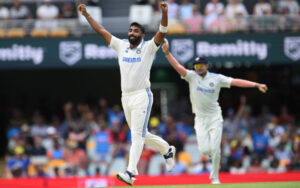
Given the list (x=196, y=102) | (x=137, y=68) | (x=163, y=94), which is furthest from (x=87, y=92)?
(x=137, y=68)

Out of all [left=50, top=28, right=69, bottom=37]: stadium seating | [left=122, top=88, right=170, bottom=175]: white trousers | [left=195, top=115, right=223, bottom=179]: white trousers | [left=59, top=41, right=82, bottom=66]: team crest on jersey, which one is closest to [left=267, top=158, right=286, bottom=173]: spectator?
[left=195, top=115, right=223, bottom=179]: white trousers

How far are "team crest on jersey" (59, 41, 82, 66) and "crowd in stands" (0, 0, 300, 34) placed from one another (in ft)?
2.15

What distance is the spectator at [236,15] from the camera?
60.8 feet

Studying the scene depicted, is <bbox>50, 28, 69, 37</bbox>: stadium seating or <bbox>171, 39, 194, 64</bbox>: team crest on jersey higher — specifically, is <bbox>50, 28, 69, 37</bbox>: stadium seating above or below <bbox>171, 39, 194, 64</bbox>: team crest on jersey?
above

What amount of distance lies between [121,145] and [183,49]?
3.31 metres

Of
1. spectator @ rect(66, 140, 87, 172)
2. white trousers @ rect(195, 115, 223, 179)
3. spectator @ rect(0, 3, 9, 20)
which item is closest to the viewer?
white trousers @ rect(195, 115, 223, 179)

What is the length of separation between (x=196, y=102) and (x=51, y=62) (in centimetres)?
823

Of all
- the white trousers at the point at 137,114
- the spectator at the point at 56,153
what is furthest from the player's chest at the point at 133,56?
the spectator at the point at 56,153

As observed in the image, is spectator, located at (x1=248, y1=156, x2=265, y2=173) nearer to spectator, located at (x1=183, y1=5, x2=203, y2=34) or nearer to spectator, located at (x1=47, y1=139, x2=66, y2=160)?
spectator, located at (x1=183, y1=5, x2=203, y2=34)

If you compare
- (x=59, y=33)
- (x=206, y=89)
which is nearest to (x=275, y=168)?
(x=206, y=89)

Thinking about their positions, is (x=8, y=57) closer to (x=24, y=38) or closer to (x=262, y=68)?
(x=24, y=38)

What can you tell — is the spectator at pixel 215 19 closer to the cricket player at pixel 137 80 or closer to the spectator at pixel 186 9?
the spectator at pixel 186 9

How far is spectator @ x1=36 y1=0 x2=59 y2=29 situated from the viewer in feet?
60.7

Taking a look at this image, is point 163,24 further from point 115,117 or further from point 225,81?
point 115,117
